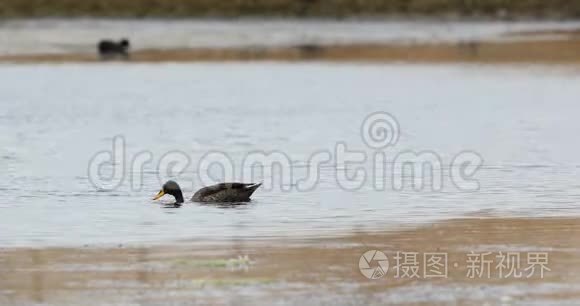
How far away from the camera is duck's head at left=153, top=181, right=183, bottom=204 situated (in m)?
14.3

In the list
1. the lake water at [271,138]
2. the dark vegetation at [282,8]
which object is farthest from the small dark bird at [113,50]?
the dark vegetation at [282,8]

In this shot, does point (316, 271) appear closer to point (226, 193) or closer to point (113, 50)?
point (226, 193)

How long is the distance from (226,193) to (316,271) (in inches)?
162

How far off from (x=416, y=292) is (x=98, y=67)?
27.8 metres

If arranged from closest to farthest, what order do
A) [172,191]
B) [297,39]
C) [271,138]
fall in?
[172,191] < [271,138] < [297,39]

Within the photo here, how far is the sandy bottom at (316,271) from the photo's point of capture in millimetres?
9406

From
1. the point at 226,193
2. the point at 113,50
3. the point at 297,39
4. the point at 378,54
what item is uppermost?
the point at 297,39

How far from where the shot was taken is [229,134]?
2136cm

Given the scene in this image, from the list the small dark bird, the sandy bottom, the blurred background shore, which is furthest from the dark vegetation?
the sandy bottom

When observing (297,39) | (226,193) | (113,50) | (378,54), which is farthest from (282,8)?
(226,193)

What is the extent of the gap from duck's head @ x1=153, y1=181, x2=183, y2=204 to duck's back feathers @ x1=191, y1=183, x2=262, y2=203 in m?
0.15

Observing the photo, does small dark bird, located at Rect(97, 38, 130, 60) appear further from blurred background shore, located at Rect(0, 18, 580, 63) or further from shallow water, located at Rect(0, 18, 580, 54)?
shallow water, located at Rect(0, 18, 580, 54)

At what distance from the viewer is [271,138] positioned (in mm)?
20672

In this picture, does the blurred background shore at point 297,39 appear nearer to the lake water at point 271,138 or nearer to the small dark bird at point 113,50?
the small dark bird at point 113,50
